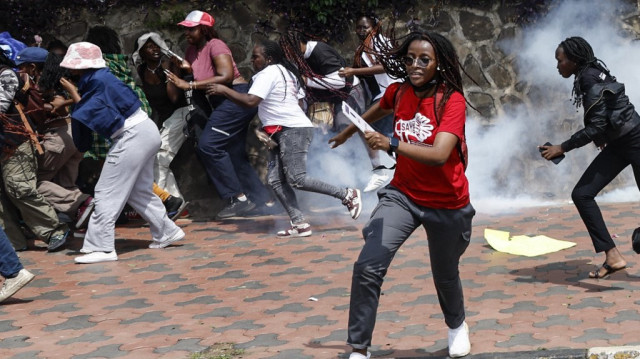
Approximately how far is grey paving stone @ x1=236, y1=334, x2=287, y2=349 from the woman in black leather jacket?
2.28m

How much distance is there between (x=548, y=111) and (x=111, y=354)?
22.0ft

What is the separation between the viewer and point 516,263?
7.99 m

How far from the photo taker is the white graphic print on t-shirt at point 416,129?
5.36m

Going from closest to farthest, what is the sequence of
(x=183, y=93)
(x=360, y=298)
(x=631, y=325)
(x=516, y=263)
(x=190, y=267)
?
(x=360, y=298)
(x=631, y=325)
(x=516, y=263)
(x=190, y=267)
(x=183, y=93)

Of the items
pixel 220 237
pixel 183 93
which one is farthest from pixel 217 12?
pixel 220 237

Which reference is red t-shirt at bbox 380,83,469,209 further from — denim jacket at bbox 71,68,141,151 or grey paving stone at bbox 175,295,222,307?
denim jacket at bbox 71,68,141,151

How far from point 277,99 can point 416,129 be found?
170 inches

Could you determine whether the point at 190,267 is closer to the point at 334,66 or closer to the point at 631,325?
the point at 334,66

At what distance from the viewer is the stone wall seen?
1134cm

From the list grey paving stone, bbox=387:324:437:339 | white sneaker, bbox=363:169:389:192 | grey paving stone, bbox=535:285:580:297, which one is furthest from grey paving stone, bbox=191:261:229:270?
grey paving stone, bbox=535:285:580:297

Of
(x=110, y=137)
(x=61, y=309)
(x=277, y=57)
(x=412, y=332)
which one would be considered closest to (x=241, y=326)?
(x=412, y=332)

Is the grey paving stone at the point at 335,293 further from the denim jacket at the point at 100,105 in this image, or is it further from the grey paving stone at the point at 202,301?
the denim jacket at the point at 100,105

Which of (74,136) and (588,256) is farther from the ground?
(74,136)

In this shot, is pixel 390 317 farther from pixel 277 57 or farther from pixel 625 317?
pixel 277 57
